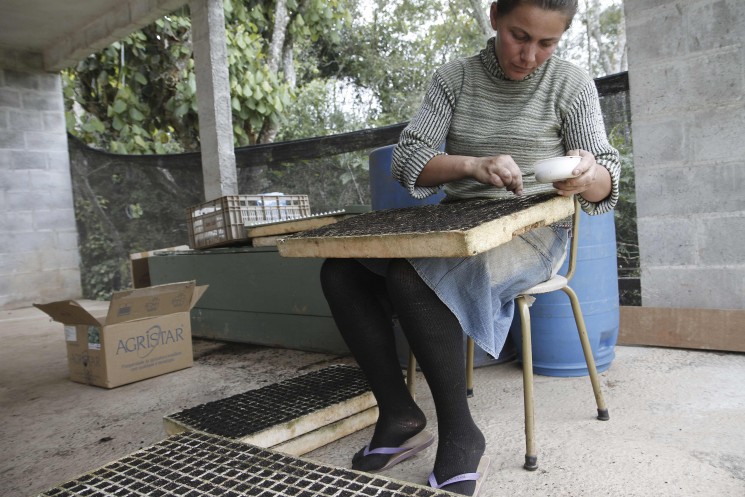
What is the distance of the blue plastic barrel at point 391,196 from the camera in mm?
2238

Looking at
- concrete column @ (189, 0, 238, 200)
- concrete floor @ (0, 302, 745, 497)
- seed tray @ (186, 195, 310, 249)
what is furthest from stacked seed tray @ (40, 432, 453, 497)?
concrete column @ (189, 0, 238, 200)

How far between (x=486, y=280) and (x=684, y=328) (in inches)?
64.1

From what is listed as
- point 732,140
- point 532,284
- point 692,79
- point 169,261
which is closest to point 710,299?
point 732,140

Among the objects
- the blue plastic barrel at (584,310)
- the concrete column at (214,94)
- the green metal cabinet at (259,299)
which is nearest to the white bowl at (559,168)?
the blue plastic barrel at (584,310)

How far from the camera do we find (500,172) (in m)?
1.30

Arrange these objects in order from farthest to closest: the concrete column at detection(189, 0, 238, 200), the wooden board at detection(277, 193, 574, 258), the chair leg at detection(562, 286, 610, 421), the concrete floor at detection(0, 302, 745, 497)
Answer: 1. the concrete column at detection(189, 0, 238, 200)
2. the chair leg at detection(562, 286, 610, 421)
3. the concrete floor at detection(0, 302, 745, 497)
4. the wooden board at detection(277, 193, 574, 258)

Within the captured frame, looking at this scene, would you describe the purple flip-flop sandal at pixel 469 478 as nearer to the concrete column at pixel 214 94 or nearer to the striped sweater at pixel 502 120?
the striped sweater at pixel 502 120

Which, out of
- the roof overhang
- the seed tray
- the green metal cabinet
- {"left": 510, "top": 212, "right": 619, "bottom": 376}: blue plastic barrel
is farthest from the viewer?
the roof overhang

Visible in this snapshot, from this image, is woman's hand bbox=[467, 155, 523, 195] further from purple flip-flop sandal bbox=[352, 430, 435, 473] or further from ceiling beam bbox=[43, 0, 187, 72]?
ceiling beam bbox=[43, 0, 187, 72]

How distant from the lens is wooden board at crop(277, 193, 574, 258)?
1.08 metres

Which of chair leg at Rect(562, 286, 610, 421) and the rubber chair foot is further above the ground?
chair leg at Rect(562, 286, 610, 421)

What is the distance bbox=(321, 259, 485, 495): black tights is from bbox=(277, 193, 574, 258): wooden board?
12 centimetres

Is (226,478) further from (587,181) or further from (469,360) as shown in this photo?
(587,181)

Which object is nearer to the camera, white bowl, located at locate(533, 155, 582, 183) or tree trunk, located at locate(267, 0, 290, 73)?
white bowl, located at locate(533, 155, 582, 183)
